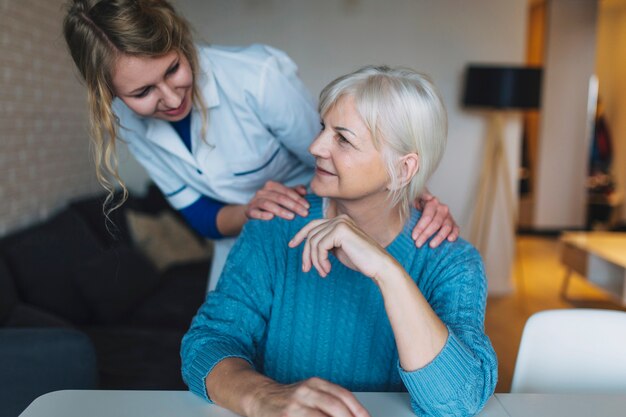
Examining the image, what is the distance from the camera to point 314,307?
136 centimetres

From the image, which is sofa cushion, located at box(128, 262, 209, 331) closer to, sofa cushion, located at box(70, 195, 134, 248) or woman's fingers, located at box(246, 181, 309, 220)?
sofa cushion, located at box(70, 195, 134, 248)

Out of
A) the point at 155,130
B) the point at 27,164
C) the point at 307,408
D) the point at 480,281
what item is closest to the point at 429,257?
the point at 480,281

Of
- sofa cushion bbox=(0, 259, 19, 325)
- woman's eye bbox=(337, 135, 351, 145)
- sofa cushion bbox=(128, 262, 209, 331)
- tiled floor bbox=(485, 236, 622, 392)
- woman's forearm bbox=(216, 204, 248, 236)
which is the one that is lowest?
tiled floor bbox=(485, 236, 622, 392)

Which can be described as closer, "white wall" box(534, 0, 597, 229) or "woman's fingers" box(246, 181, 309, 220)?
"woman's fingers" box(246, 181, 309, 220)

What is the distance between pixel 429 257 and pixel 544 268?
15.4 ft

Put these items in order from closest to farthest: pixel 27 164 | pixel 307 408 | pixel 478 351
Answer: pixel 307 408
pixel 478 351
pixel 27 164

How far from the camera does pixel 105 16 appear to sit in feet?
4.48

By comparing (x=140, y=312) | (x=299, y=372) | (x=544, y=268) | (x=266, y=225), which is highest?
(x=266, y=225)

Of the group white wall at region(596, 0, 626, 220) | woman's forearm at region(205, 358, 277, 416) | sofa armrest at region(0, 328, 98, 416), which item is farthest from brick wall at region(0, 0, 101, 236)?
white wall at region(596, 0, 626, 220)

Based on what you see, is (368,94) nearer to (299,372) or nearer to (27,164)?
(299,372)

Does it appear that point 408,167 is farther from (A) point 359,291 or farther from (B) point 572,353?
(B) point 572,353

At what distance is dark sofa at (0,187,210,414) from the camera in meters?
2.31

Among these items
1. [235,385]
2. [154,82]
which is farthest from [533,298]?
[235,385]

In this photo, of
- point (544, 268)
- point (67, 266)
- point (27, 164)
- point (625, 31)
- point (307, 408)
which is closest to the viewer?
point (307, 408)
